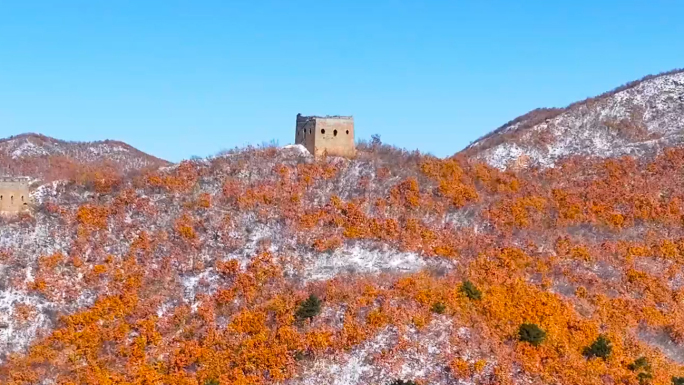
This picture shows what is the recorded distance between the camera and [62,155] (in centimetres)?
6606

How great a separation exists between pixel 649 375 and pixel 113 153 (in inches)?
2249

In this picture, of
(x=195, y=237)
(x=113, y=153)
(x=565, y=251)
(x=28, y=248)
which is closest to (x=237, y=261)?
(x=195, y=237)

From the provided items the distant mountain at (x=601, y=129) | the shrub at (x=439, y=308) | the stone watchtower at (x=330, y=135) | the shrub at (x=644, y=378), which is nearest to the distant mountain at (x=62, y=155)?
the stone watchtower at (x=330, y=135)

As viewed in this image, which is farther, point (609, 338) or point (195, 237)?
point (195, 237)

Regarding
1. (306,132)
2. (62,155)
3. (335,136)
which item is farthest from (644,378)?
(62,155)

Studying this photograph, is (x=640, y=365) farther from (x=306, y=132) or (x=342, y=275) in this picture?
(x=306, y=132)

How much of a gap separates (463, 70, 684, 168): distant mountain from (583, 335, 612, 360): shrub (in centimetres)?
2193

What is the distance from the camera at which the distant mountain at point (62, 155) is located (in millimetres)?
59781

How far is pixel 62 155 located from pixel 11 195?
1204 inches

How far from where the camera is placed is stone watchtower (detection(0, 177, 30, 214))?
121 feet

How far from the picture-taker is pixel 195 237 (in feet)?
117

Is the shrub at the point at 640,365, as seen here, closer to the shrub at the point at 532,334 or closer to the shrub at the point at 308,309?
the shrub at the point at 532,334

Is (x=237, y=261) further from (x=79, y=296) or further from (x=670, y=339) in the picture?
(x=670, y=339)

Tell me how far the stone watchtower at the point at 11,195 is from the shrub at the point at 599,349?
30.0 meters
